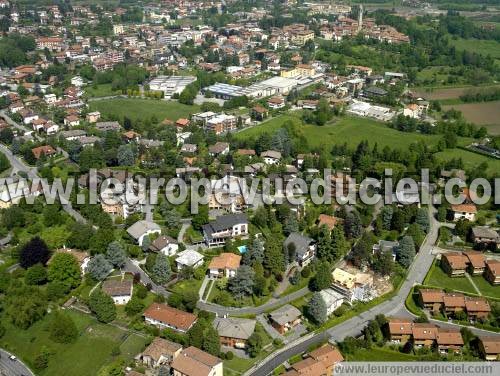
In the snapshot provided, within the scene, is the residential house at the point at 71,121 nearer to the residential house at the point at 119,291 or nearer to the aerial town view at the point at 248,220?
the aerial town view at the point at 248,220

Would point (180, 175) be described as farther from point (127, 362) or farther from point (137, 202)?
point (127, 362)

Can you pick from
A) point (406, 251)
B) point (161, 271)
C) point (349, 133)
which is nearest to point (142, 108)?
point (349, 133)

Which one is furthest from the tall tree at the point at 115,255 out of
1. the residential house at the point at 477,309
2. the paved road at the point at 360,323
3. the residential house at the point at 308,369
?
the residential house at the point at 477,309

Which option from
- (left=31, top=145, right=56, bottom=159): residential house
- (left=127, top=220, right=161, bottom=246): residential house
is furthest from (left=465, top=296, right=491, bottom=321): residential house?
(left=31, top=145, right=56, bottom=159): residential house

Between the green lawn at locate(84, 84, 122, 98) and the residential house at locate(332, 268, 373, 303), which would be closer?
the residential house at locate(332, 268, 373, 303)

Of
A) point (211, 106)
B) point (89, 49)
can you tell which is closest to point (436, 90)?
point (211, 106)

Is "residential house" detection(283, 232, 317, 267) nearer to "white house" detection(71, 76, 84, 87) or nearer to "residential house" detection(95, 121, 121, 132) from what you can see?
"residential house" detection(95, 121, 121, 132)

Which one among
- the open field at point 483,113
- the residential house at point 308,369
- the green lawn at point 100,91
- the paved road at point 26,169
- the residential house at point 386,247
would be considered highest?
the green lawn at point 100,91
